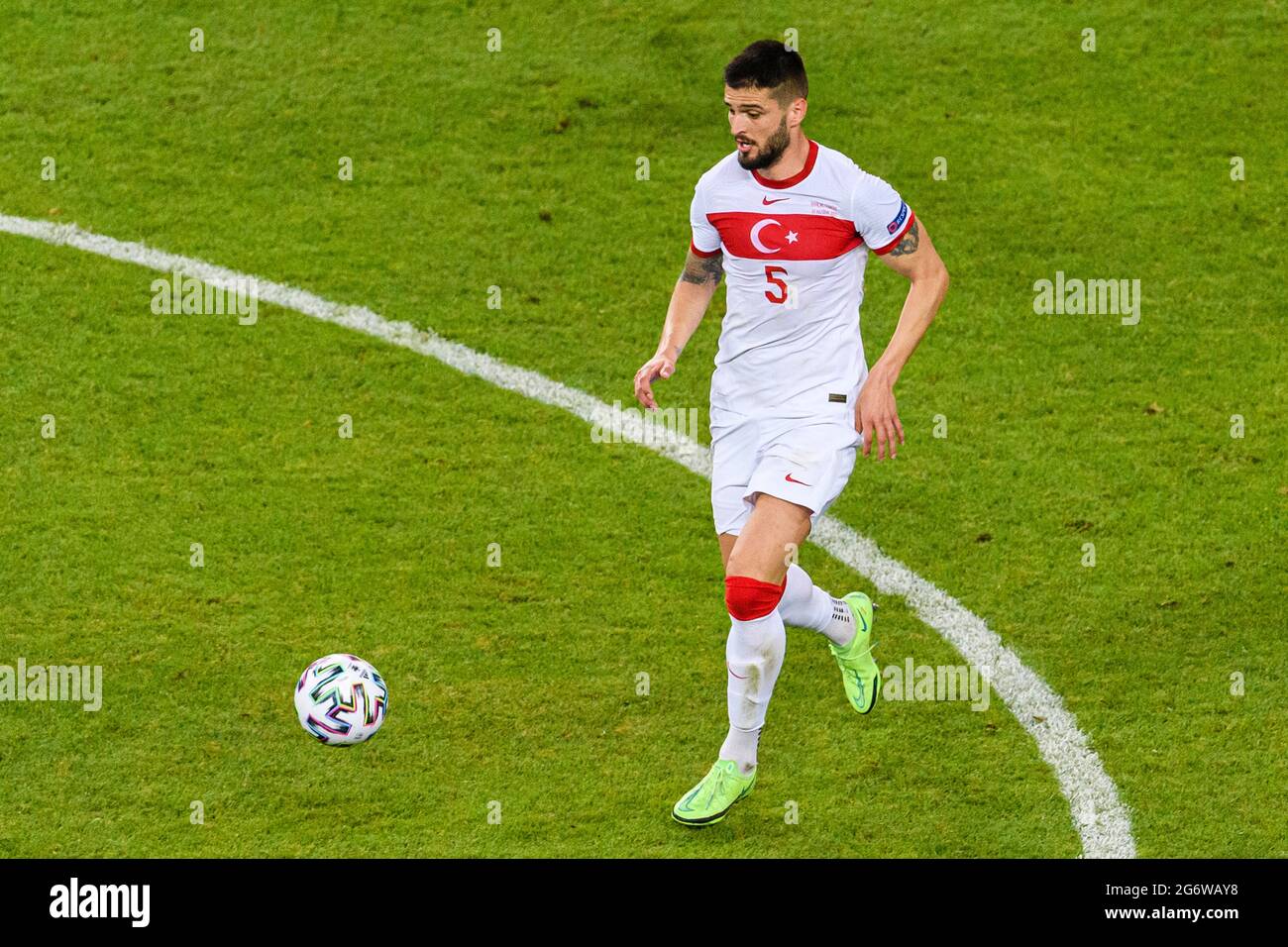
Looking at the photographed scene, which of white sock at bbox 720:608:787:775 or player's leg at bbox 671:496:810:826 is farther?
white sock at bbox 720:608:787:775

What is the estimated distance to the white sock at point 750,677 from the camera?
6.96m

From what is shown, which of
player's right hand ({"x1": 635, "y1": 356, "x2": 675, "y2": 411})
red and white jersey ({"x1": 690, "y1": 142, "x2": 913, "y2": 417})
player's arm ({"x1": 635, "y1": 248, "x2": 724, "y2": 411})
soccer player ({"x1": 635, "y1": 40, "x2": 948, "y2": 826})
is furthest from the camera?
player's arm ({"x1": 635, "y1": 248, "x2": 724, "y2": 411})

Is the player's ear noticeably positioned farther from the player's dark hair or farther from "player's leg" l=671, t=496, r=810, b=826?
"player's leg" l=671, t=496, r=810, b=826

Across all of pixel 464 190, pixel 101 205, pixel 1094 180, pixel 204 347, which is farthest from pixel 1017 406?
pixel 101 205

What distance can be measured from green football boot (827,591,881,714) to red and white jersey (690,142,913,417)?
3.47ft

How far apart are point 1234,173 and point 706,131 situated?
10.8 ft

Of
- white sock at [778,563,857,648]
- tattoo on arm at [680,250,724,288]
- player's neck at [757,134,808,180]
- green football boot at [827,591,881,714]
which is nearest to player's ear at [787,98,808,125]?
player's neck at [757,134,808,180]

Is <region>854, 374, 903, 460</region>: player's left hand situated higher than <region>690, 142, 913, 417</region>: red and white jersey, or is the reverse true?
<region>690, 142, 913, 417</region>: red and white jersey

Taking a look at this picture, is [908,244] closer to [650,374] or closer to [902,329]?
[902,329]

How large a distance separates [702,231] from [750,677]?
1.87 m

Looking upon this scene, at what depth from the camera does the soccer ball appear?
23.4 ft

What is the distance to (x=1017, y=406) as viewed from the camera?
9406mm

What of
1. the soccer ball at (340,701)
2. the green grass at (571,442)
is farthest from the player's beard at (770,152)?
the soccer ball at (340,701)

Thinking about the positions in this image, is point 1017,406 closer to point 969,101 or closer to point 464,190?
point 969,101
